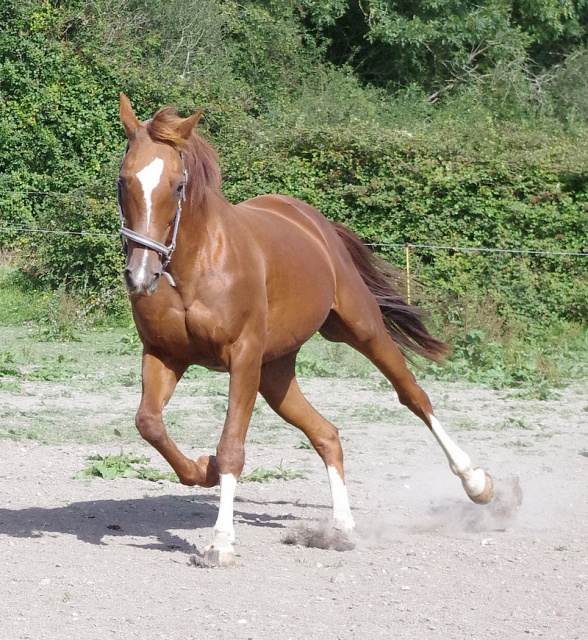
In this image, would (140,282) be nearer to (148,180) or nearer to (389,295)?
(148,180)

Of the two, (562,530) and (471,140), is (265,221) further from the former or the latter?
(471,140)

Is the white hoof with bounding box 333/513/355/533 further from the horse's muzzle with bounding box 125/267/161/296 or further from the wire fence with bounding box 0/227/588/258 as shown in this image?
the wire fence with bounding box 0/227/588/258

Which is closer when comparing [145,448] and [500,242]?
[145,448]

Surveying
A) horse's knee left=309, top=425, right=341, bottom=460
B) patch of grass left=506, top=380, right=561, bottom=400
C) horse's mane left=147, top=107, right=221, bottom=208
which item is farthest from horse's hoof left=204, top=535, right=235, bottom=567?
patch of grass left=506, top=380, right=561, bottom=400

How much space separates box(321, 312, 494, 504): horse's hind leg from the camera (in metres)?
6.37

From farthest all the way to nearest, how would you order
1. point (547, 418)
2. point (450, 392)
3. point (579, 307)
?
point (579, 307) → point (450, 392) → point (547, 418)

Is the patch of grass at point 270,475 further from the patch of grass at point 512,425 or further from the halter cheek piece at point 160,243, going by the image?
the halter cheek piece at point 160,243

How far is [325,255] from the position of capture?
6.42m

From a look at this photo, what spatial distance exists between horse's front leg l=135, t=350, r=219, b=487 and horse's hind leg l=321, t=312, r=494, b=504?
4.58 ft

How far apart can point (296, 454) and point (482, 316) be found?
6.72m

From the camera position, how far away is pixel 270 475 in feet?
24.1

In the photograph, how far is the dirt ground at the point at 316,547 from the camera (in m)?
4.07

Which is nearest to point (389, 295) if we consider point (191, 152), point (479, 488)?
point (479, 488)

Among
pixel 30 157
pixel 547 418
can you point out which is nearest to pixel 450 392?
pixel 547 418
